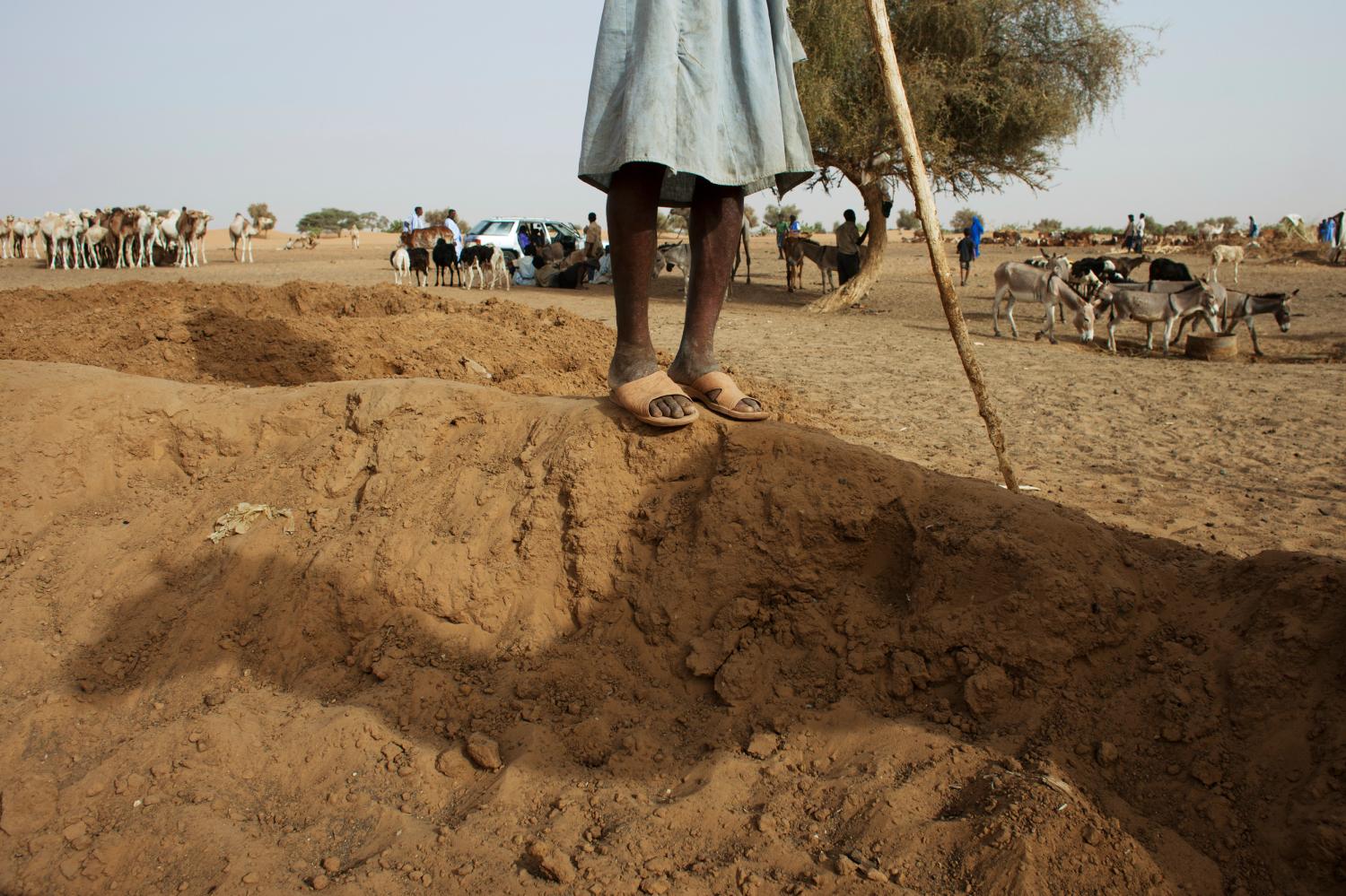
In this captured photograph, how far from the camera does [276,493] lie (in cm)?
312

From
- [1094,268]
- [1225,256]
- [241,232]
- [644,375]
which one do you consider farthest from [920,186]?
[241,232]

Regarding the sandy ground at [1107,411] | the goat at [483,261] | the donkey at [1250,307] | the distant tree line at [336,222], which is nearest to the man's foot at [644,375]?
the sandy ground at [1107,411]

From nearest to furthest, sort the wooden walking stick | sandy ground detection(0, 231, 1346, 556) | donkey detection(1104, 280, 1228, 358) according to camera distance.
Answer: the wooden walking stick → sandy ground detection(0, 231, 1346, 556) → donkey detection(1104, 280, 1228, 358)

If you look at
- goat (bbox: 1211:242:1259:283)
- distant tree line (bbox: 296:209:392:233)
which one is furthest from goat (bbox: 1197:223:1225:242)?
distant tree line (bbox: 296:209:392:233)

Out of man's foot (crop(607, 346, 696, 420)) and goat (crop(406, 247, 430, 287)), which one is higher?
goat (crop(406, 247, 430, 287))

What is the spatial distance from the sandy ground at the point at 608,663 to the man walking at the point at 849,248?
46.5 feet

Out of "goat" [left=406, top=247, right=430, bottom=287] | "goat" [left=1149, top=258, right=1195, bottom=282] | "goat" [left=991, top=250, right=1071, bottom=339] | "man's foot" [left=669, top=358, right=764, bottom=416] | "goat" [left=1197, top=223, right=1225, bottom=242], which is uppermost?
Result: "goat" [left=1197, top=223, right=1225, bottom=242]

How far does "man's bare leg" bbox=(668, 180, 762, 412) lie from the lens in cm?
277

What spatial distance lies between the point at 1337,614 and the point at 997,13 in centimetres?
1589

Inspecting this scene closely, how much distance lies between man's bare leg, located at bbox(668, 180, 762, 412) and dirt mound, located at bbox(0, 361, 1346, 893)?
25 centimetres

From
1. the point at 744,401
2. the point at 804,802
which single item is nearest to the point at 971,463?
the point at 744,401

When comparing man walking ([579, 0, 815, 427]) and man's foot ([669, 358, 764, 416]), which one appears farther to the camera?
man's foot ([669, 358, 764, 416])

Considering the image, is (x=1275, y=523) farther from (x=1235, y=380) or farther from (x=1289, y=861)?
(x=1235, y=380)

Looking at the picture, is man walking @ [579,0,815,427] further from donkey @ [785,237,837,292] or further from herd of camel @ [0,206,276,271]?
herd of camel @ [0,206,276,271]
